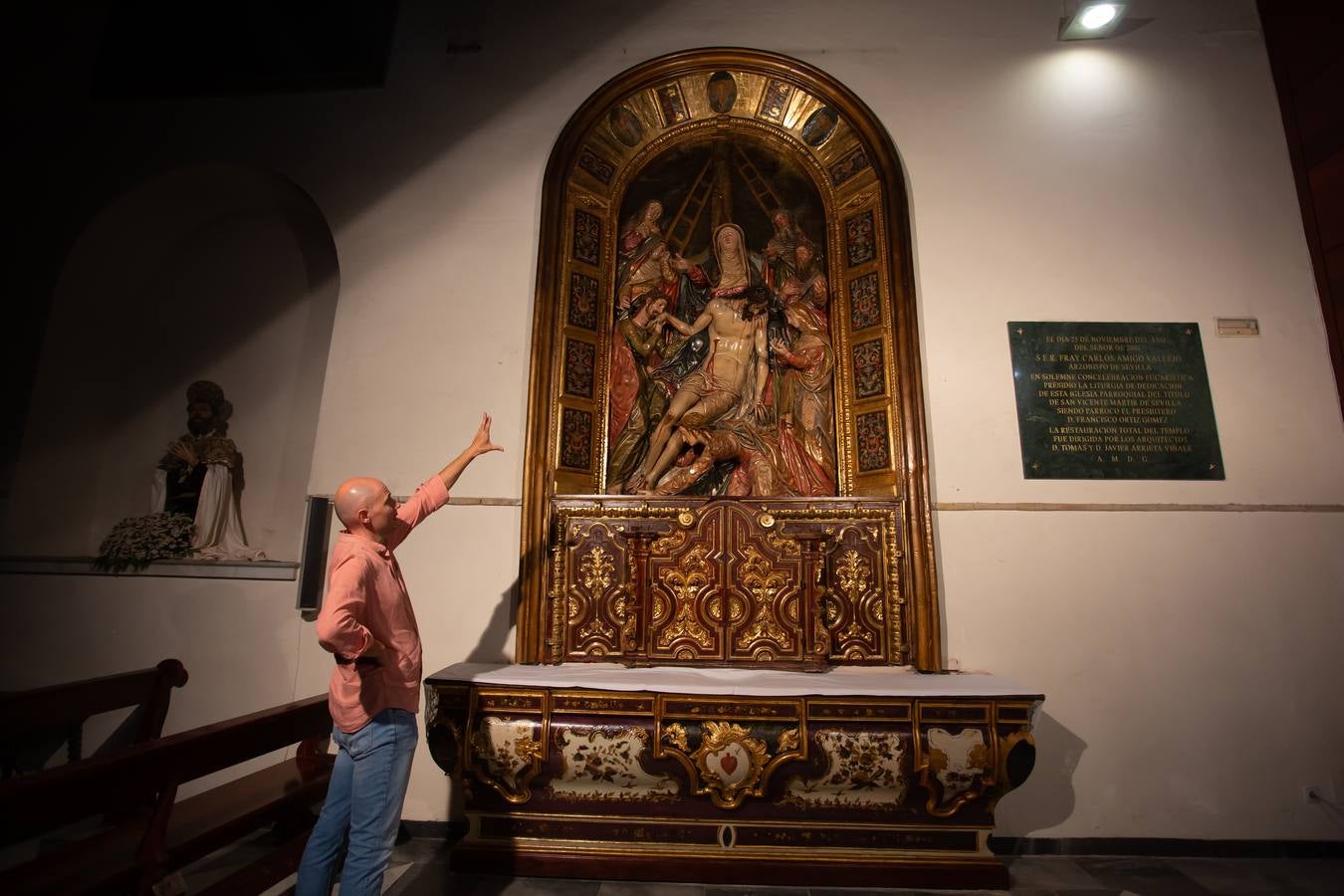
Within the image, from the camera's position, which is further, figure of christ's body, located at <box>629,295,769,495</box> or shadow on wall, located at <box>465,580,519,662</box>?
figure of christ's body, located at <box>629,295,769,495</box>

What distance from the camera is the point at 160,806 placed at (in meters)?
2.44

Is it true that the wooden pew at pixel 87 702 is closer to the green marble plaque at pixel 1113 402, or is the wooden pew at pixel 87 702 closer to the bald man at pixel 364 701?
the bald man at pixel 364 701

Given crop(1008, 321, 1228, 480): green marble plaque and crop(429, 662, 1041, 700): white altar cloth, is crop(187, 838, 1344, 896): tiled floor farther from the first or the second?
crop(1008, 321, 1228, 480): green marble plaque

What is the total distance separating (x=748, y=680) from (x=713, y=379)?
221 cm

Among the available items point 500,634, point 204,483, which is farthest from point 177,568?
point 500,634

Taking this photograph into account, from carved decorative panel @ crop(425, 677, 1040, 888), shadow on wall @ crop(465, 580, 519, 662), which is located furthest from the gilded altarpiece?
shadow on wall @ crop(465, 580, 519, 662)

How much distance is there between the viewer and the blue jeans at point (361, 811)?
242 centimetres

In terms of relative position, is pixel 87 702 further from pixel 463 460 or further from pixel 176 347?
pixel 176 347

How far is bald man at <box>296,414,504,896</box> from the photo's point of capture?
2400 mm

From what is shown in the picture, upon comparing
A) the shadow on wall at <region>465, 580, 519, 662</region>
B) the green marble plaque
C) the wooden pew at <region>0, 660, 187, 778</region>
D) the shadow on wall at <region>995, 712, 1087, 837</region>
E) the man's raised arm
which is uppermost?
the green marble plaque

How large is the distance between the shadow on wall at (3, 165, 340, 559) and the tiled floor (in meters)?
2.61

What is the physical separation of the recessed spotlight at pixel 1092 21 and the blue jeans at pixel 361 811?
630cm

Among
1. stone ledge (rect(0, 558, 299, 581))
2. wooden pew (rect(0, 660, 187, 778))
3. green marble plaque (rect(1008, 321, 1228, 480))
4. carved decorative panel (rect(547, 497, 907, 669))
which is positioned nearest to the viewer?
wooden pew (rect(0, 660, 187, 778))

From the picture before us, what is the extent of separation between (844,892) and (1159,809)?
2110mm
